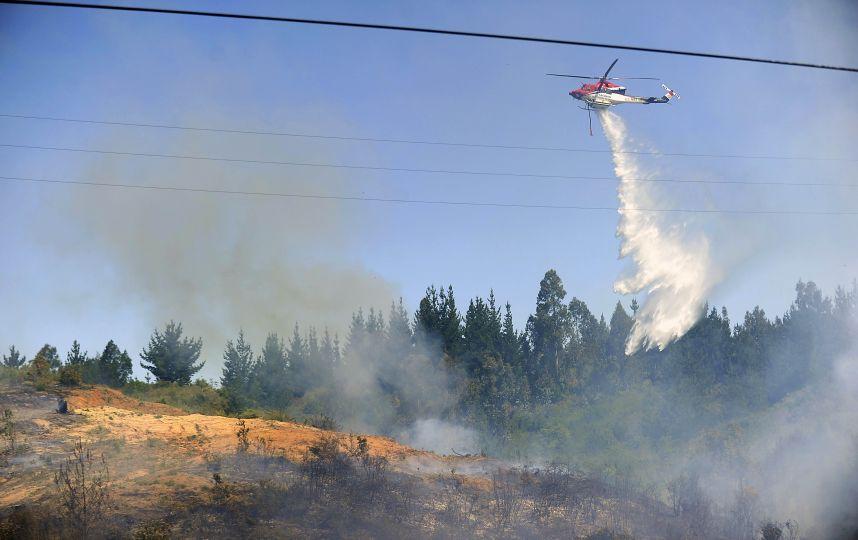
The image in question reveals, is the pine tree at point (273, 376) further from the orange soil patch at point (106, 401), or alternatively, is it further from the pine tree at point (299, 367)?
the orange soil patch at point (106, 401)

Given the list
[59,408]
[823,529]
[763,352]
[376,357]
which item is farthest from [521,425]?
[59,408]

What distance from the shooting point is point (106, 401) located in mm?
38219

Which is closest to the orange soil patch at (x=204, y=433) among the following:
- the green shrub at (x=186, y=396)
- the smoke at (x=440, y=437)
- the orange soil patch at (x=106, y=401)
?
the orange soil patch at (x=106, y=401)

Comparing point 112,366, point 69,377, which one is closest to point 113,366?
point 112,366

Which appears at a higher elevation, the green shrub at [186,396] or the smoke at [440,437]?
the green shrub at [186,396]

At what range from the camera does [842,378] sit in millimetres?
42250

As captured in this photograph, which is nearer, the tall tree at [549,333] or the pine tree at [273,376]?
the pine tree at [273,376]

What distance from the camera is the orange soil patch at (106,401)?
36625mm

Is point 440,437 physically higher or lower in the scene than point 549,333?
lower

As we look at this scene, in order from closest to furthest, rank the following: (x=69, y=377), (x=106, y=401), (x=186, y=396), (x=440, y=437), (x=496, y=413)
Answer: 1. (x=106, y=401)
2. (x=69, y=377)
3. (x=186, y=396)
4. (x=440, y=437)
5. (x=496, y=413)

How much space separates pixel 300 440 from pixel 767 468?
2298cm

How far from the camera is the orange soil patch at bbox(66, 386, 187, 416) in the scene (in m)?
36.6

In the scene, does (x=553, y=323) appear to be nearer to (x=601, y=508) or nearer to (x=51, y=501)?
(x=601, y=508)

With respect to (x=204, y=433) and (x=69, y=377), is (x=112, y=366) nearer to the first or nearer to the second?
(x=69, y=377)
